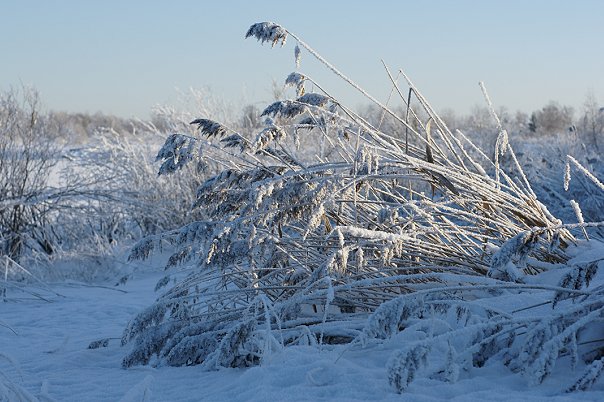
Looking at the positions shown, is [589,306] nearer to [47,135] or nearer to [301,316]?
[301,316]

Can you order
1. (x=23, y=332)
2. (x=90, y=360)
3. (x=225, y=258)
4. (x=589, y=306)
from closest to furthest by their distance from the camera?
(x=589, y=306)
(x=225, y=258)
(x=90, y=360)
(x=23, y=332)

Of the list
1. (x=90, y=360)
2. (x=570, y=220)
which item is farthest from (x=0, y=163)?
(x=570, y=220)

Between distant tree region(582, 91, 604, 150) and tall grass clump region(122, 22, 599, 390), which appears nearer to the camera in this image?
tall grass clump region(122, 22, 599, 390)

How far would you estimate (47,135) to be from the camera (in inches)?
388

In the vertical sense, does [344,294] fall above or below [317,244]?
below

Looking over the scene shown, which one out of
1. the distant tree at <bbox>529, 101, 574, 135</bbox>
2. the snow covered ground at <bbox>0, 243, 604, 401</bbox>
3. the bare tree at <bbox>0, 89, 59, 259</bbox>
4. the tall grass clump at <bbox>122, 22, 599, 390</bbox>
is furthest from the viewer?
the distant tree at <bbox>529, 101, 574, 135</bbox>

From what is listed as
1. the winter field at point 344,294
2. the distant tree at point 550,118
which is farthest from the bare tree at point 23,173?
the distant tree at point 550,118

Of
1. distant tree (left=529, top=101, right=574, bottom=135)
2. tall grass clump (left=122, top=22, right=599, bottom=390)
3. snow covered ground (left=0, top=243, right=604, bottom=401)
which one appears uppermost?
distant tree (left=529, top=101, right=574, bottom=135)

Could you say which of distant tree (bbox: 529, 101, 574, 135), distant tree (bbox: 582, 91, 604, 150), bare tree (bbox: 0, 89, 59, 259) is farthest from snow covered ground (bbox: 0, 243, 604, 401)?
distant tree (bbox: 529, 101, 574, 135)

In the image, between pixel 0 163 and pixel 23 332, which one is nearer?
pixel 23 332

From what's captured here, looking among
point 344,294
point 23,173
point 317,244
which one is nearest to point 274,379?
point 344,294

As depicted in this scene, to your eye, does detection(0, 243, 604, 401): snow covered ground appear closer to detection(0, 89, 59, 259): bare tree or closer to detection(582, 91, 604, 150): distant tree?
detection(0, 89, 59, 259): bare tree

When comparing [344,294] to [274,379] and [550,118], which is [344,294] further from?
[550,118]

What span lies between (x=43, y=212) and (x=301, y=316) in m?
6.06
